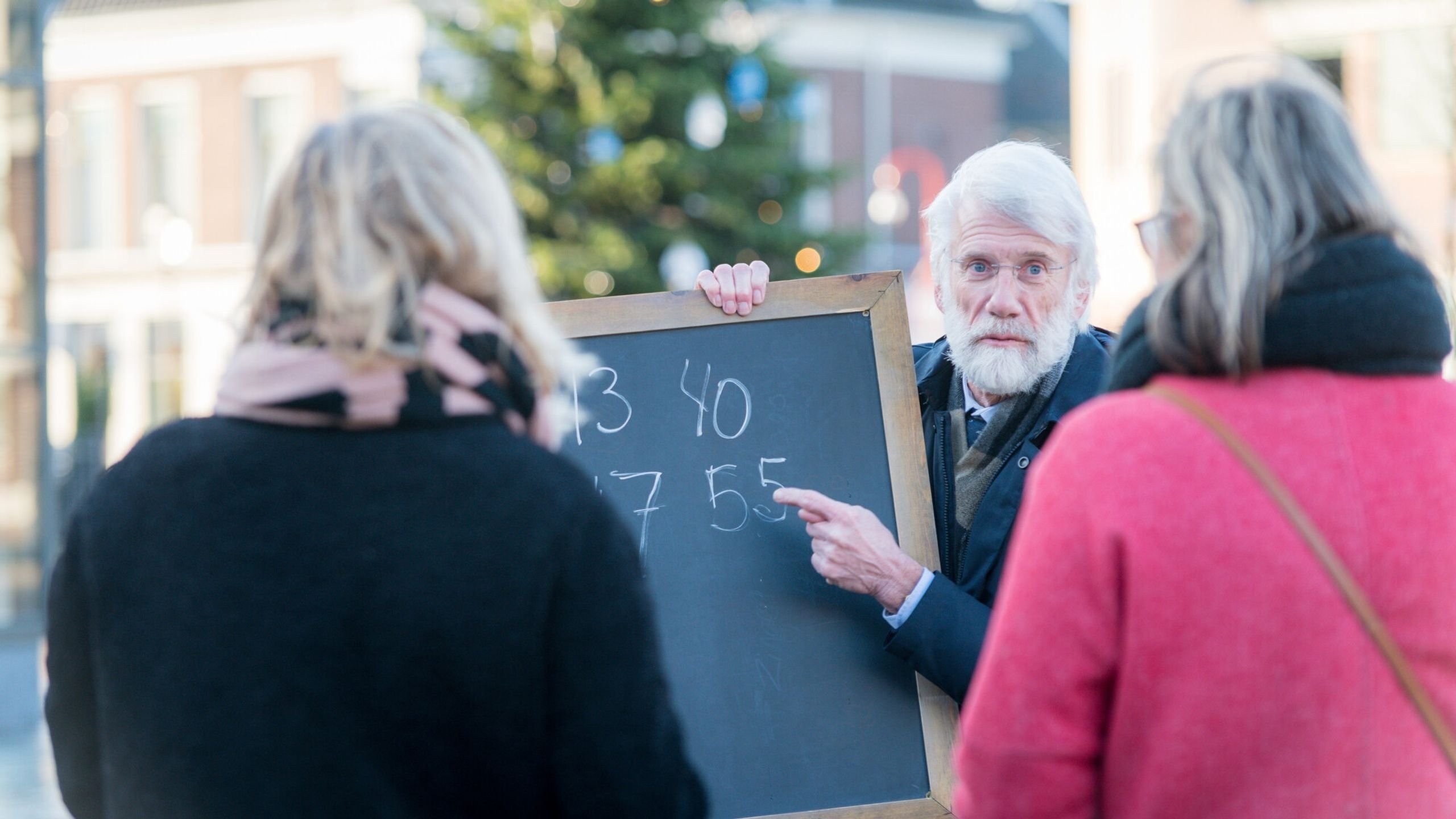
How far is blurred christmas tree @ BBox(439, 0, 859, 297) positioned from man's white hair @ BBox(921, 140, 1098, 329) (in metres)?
9.40

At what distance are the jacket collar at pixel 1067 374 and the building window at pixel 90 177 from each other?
76.8ft

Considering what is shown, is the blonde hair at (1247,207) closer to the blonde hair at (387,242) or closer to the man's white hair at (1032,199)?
the blonde hair at (387,242)

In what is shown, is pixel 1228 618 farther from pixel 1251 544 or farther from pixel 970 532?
pixel 970 532

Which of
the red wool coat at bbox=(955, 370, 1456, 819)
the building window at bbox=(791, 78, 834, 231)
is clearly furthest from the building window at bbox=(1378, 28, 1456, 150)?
the red wool coat at bbox=(955, 370, 1456, 819)

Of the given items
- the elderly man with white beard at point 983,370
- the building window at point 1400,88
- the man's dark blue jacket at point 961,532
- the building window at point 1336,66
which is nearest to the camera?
the man's dark blue jacket at point 961,532

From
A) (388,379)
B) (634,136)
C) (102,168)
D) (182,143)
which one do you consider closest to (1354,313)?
(388,379)

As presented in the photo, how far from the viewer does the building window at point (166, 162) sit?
23609mm

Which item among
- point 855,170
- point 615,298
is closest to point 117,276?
point 855,170

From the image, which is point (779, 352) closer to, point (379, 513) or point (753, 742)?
point (753, 742)

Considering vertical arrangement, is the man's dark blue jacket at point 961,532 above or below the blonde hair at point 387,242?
below

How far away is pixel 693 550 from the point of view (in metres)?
2.83

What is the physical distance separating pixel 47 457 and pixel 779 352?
731 centimetres

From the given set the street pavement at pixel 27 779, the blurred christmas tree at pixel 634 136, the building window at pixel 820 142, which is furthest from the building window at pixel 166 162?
the street pavement at pixel 27 779

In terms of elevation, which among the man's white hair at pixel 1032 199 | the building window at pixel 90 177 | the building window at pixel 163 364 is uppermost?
the building window at pixel 90 177
